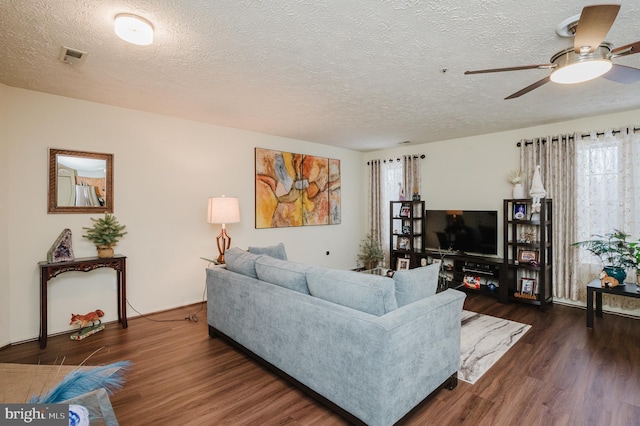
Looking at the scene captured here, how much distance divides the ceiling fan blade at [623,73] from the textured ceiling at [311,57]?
27 cm

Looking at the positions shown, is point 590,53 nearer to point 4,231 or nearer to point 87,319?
point 87,319

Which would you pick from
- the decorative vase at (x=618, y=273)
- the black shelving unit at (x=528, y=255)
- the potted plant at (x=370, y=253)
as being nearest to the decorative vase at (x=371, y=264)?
the potted plant at (x=370, y=253)

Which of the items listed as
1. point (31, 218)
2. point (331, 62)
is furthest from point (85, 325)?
point (331, 62)

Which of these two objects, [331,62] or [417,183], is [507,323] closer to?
[417,183]

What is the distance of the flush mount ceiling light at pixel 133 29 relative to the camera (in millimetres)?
1924

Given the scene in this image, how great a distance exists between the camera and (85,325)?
3.40 m

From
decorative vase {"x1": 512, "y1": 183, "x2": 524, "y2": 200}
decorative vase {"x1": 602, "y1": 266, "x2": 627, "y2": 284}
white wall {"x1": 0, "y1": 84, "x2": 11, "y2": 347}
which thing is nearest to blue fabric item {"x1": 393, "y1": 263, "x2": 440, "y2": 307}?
decorative vase {"x1": 602, "y1": 266, "x2": 627, "y2": 284}

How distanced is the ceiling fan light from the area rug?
7.56 feet

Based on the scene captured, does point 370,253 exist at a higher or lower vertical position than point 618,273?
lower

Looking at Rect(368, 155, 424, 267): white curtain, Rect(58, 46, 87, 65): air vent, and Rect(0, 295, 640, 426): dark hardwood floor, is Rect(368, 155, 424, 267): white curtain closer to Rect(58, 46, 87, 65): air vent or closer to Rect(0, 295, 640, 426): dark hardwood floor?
Rect(0, 295, 640, 426): dark hardwood floor

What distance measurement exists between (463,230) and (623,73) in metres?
3.25

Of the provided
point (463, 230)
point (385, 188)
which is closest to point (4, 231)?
point (385, 188)

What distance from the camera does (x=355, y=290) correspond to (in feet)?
6.66

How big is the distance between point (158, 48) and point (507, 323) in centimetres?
442
